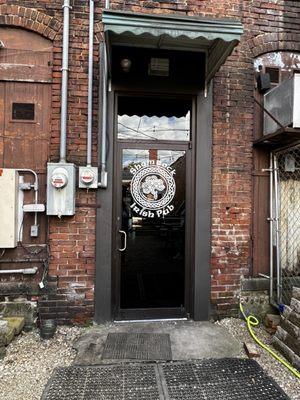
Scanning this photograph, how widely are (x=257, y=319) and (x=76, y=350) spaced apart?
231 centimetres

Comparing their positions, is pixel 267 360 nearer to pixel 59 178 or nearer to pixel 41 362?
pixel 41 362

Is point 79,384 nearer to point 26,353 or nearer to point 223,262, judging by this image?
point 26,353

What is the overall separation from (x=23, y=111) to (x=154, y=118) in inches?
65.6

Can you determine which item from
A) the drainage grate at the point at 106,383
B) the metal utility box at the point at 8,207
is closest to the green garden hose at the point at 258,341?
the drainage grate at the point at 106,383

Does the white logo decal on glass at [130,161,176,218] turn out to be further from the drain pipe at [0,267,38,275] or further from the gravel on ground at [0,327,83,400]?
the gravel on ground at [0,327,83,400]

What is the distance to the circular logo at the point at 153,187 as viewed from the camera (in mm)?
4121

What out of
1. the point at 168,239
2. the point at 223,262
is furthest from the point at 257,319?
the point at 168,239

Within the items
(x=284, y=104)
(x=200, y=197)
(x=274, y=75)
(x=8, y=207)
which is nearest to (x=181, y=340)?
(x=200, y=197)

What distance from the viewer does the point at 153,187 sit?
414cm

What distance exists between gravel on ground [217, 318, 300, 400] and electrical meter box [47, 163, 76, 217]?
244cm

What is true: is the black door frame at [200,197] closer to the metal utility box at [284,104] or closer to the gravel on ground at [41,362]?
the gravel on ground at [41,362]

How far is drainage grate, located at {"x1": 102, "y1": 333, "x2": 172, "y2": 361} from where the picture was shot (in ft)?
10.5

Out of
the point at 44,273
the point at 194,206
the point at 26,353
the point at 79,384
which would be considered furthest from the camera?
the point at 194,206

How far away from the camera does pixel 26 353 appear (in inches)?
130
